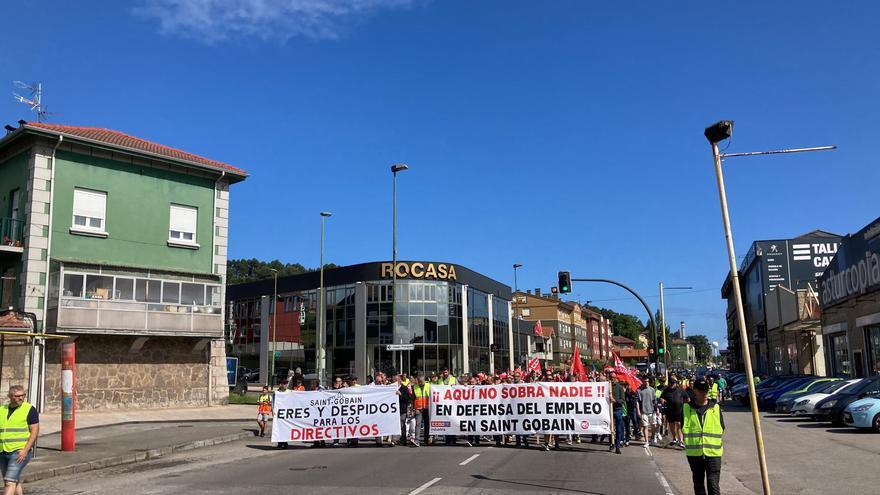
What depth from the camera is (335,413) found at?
17.4 m

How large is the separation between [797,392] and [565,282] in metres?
10.2

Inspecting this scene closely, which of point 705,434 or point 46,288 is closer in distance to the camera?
point 705,434

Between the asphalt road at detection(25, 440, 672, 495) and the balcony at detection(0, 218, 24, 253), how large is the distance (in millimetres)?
13981

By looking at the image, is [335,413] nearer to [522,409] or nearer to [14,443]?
[522,409]

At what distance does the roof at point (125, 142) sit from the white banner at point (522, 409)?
17665 mm

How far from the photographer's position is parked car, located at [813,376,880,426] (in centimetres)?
2066

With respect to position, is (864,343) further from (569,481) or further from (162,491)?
(162,491)

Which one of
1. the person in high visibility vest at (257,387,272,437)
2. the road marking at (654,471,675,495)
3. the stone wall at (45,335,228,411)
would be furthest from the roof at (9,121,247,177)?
the road marking at (654,471,675,495)

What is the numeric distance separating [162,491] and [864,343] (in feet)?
113

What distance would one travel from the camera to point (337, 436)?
681 inches

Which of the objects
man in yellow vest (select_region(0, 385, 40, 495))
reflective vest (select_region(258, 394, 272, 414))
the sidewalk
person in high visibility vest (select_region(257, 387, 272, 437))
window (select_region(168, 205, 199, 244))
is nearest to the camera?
man in yellow vest (select_region(0, 385, 40, 495))

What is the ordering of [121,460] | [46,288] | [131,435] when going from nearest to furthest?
[121,460] → [131,435] → [46,288]

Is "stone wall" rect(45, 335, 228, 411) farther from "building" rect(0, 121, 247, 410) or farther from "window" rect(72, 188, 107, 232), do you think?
"window" rect(72, 188, 107, 232)

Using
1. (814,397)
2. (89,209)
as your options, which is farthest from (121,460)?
(814,397)
